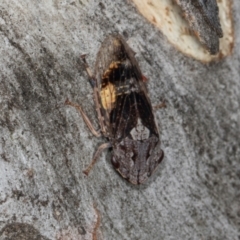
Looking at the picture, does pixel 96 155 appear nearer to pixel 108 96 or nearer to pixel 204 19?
pixel 108 96

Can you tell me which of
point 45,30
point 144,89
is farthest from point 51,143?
point 144,89

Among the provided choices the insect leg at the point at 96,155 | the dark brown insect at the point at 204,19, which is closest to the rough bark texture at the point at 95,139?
the insect leg at the point at 96,155

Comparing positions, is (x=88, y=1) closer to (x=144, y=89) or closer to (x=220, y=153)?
(x=144, y=89)

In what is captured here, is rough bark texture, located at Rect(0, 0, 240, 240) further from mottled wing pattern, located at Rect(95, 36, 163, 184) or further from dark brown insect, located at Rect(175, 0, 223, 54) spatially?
dark brown insect, located at Rect(175, 0, 223, 54)

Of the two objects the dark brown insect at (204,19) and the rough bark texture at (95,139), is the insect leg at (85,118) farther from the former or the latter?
the dark brown insect at (204,19)

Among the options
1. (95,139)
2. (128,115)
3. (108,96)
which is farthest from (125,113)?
(95,139)

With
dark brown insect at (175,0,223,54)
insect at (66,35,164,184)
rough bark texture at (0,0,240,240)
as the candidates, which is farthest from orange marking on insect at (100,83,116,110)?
dark brown insect at (175,0,223,54)
